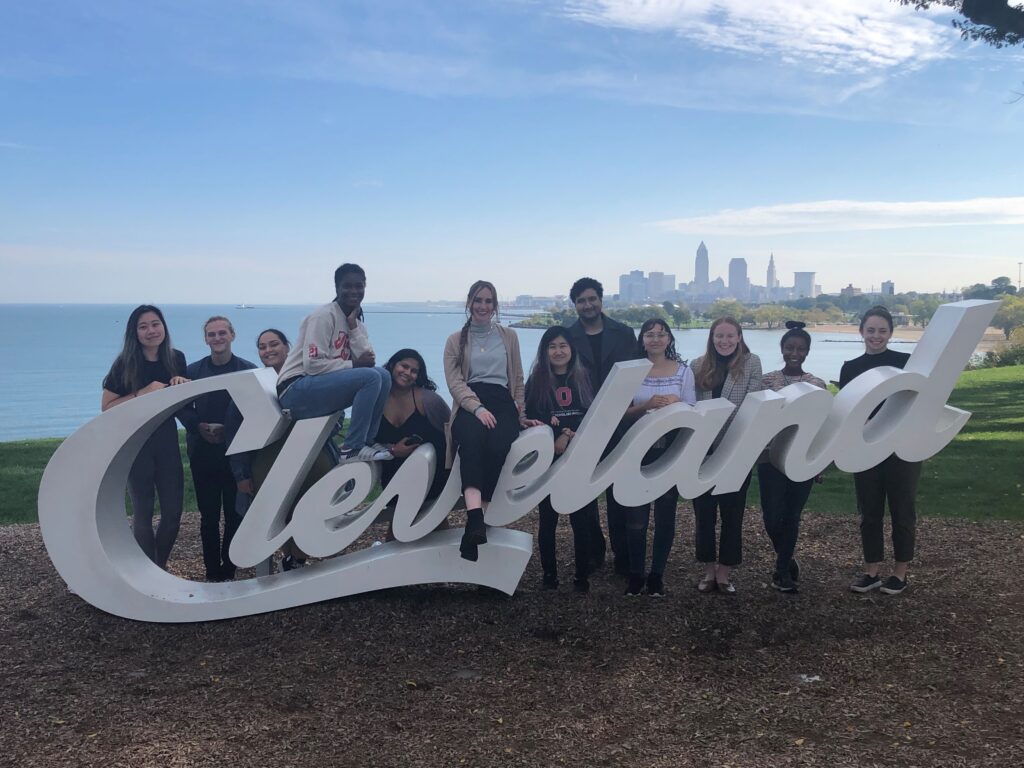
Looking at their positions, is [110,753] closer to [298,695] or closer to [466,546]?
[298,695]

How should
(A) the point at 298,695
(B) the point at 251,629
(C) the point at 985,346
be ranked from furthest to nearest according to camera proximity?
(C) the point at 985,346
(B) the point at 251,629
(A) the point at 298,695

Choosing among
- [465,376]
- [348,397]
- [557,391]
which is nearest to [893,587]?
[557,391]

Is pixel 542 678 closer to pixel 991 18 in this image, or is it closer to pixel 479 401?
pixel 479 401

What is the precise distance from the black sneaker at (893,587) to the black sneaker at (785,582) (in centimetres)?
71

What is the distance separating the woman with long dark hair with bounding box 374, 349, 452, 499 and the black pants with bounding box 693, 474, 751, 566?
2112 mm

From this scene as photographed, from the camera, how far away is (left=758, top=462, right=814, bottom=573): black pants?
6.42 m

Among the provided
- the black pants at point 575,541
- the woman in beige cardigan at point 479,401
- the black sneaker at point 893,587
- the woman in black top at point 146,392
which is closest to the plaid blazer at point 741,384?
the black pants at point 575,541

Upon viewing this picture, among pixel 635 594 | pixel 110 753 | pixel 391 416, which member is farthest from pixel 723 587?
pixel 110 753

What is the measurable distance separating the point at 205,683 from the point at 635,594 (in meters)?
3.33

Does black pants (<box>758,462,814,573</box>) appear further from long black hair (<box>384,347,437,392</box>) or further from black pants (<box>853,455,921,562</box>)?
long black hair (<box>384,347,437,392</box>)

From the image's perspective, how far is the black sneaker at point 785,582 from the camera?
263 inches

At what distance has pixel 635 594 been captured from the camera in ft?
21.6

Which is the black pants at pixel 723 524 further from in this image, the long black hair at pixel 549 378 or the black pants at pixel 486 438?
the black pants at pixel 486 438

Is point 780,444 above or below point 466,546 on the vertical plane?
above
